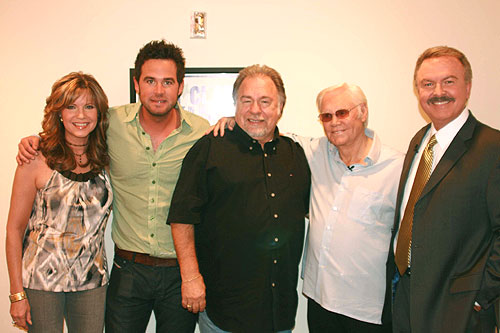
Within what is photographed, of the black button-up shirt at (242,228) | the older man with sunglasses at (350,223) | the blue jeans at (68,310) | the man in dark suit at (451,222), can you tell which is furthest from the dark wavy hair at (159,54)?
the man in dark suit at (451,222)

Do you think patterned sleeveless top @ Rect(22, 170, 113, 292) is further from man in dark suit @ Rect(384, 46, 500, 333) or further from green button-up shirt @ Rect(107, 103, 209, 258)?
man in dark suit @ Rect(384, 46, 500, 333)

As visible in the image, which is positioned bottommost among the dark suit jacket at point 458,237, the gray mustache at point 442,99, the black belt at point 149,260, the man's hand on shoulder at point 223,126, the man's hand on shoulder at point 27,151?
the black belt at point 149,260

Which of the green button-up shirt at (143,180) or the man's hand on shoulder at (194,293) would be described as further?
the green button-up shirt at (143,180)

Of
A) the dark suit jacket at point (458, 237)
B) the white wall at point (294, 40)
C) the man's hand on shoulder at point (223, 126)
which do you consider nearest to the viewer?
the dark suit jacket at point (458, 237)

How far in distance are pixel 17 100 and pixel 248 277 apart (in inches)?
89.6

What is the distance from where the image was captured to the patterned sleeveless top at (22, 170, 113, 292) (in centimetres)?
199

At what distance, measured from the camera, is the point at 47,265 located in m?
1.99

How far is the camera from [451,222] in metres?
1.70

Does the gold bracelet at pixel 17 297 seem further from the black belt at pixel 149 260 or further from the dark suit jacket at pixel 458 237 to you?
the dark suit jacket at pixel 458 237

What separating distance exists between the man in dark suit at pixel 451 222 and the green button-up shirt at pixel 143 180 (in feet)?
4.38

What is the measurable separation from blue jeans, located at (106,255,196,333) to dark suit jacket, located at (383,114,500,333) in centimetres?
131

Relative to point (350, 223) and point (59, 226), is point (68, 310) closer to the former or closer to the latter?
point (59, 226)

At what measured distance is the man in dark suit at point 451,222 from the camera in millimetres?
1672

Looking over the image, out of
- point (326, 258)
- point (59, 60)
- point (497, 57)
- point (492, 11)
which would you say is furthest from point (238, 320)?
point (492, 11)
